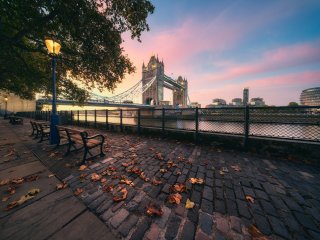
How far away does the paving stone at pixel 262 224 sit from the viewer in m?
1.54

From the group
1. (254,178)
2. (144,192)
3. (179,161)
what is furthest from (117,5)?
(254,178)

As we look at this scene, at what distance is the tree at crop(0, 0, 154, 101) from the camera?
502cm

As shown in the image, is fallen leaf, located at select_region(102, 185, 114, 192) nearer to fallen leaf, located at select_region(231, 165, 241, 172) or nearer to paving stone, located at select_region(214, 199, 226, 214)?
paving stone, located at select_region(214, 199, 226, 214)

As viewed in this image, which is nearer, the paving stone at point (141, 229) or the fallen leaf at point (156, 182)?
the paving stone at point (141, 229)

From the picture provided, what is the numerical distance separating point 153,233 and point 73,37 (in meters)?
8.40

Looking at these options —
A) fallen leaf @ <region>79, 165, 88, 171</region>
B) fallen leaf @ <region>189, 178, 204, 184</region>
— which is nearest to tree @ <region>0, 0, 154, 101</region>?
fallen leaf @ <region>79, 165, 88, 171</region>

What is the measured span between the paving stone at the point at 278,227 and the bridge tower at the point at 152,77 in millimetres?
70646

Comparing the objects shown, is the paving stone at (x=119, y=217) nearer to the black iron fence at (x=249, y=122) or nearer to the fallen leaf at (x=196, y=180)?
the fallen leaf at (x=196, y=180)

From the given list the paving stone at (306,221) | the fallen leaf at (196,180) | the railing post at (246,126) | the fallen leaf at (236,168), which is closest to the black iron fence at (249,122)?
the railing post at (246,126)

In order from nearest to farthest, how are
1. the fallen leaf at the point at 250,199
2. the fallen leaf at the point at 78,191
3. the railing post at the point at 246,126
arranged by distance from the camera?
the fallen leaf at the point at 250,199
the fallen leaf at the point at 78,191
the railing post at the point at 246,126

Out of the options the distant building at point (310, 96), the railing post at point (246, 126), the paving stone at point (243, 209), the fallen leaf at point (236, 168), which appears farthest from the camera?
the distant building at point (310, 96)

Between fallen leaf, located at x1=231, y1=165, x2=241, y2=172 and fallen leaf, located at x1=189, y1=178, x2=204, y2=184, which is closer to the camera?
fallen leaf, located at x1=189, y1=178, x2=204, y2=184

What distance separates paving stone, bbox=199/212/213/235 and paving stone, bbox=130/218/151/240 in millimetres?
631

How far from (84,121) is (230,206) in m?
12.7
